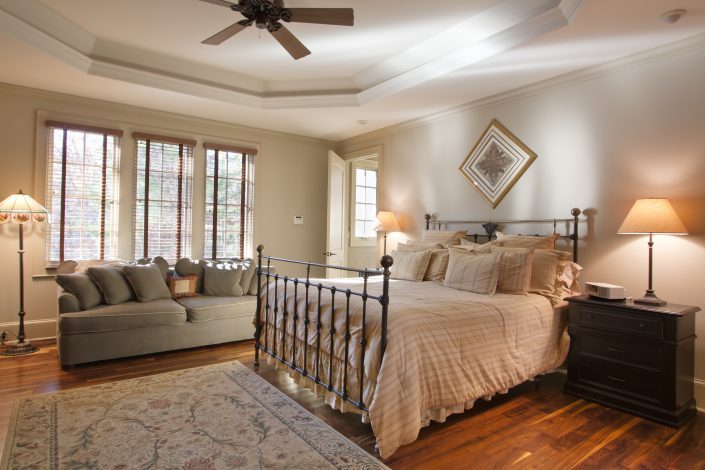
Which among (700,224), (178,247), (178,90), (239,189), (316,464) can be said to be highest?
(178,90)

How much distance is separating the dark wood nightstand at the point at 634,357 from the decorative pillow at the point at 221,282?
10.8ft

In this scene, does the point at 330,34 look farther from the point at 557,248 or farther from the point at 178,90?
the point at 557,248

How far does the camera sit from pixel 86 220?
15.1ft

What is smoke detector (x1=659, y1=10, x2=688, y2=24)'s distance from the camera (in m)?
2.61

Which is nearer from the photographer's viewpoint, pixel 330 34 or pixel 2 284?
pixel 330 34

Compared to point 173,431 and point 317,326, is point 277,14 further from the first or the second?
point 173,431

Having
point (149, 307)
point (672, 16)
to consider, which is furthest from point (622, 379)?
point (149, 307)

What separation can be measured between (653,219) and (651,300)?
1.81 feet

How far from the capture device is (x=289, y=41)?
2871 mm

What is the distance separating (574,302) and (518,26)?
6.74 ft

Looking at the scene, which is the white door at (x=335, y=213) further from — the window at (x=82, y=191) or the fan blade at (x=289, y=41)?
the fan blade at (x=289, y=41)

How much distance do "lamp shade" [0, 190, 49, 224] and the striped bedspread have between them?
2.57 m

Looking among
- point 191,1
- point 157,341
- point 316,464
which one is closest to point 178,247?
point 157,341

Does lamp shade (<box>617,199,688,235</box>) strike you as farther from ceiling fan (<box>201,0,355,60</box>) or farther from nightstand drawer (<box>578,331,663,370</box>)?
ceiling fan (<box>201,0,355,60</box>)
